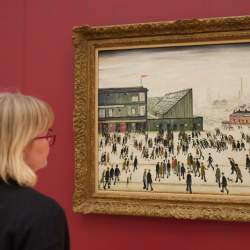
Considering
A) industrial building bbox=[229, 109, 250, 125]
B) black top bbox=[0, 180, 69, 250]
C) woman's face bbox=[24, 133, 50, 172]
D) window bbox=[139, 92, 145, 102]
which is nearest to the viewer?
black top bbox=[0, 180, 69, 250]

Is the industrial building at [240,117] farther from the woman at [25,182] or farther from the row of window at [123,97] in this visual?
the woman at [25,182]

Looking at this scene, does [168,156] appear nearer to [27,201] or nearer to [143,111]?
[143,111]

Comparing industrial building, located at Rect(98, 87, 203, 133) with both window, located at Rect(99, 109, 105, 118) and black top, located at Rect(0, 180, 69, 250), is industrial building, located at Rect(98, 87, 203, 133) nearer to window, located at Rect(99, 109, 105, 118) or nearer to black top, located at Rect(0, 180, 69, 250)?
window, located at Rect(99, 109, 105, 118)

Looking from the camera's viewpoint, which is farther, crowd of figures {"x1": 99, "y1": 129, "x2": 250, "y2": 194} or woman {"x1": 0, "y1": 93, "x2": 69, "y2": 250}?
crowd of figures {"x1": 99, "y1": 129, "x2": 250, "y2": 194}

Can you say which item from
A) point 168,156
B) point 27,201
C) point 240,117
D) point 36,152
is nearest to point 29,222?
point 27,201

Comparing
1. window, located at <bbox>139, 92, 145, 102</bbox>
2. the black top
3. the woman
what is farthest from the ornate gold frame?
the black top

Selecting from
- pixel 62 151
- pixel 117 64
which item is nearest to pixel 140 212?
pixel 62 151

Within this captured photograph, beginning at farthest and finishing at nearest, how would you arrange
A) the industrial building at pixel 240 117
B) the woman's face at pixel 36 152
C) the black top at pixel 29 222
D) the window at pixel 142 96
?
the window at pixel 142 96 → the industrial building at pixel 240 117 → the woman's face at pixel 36 152 → the black top at pixel 29 222

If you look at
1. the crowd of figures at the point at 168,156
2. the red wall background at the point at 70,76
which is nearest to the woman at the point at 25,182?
the crowd of figures at the point at 168,156

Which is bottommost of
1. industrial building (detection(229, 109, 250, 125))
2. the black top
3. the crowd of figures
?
the black top

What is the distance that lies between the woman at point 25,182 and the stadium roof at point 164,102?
818 millimetres

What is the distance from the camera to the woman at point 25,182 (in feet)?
3.16

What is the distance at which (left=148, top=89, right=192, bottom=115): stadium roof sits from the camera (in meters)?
1.86

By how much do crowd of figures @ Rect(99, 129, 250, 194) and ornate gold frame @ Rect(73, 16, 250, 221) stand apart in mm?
57
